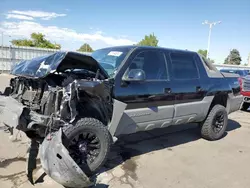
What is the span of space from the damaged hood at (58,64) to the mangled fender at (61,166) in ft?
3.10

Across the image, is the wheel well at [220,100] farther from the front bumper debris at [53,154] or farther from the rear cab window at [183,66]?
the front bumper debris at [53,154]

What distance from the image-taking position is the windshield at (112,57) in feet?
12.8

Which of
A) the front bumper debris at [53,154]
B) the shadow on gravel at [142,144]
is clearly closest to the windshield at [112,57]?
the front bumper debris at [53,154]

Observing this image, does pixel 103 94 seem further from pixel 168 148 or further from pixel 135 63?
pixel 168 148

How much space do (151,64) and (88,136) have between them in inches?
67.1

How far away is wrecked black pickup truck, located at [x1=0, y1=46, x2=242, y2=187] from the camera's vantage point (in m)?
3.14

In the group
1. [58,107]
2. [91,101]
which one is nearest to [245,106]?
[91,101]

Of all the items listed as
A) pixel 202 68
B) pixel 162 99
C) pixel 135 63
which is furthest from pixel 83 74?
pixel 202 68

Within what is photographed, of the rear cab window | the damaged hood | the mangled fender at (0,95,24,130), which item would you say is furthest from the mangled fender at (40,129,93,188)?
the rear cab window

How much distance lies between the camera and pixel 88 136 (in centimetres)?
341

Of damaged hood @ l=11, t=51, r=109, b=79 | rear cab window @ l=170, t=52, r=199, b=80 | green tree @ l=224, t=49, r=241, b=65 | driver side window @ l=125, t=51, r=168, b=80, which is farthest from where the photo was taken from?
green tree @ l=224, t=49, r=241, b=65

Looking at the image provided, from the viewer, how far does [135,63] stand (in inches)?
157

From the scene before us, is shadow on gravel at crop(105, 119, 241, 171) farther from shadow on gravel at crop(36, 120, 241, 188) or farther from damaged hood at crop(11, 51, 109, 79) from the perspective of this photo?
damaged hood at crop(11, 51, 109, 79)

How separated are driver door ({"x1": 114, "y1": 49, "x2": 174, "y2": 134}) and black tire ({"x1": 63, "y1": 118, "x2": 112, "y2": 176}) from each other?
0.40 meters
